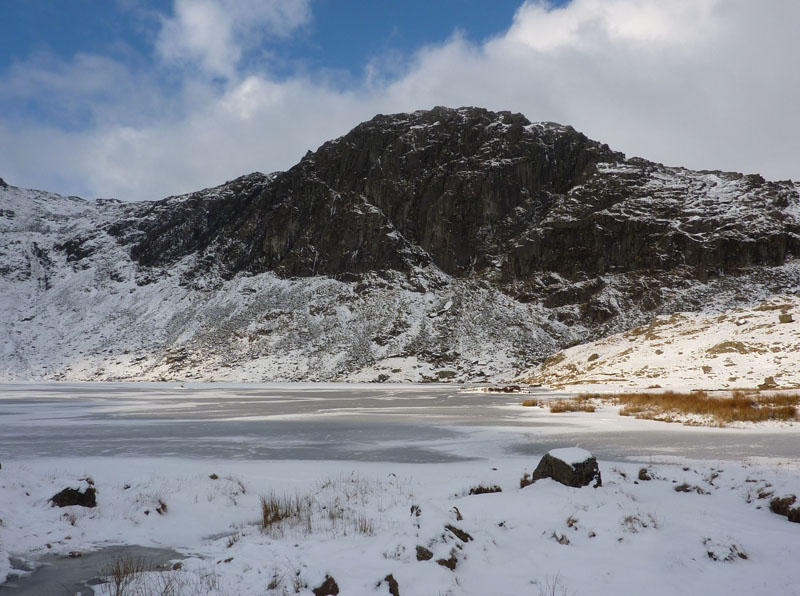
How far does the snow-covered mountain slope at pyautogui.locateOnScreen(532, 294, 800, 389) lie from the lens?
34.9 m

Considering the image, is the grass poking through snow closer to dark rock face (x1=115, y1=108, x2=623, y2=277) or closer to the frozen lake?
the frozen lake

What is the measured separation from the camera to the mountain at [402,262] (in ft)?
255

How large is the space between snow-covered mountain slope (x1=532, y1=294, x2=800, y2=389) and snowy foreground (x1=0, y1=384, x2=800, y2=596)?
28.6m

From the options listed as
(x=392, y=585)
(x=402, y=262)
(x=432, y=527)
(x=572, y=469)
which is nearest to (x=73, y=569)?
(x=392, y=585)

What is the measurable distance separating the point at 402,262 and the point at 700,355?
62.6 metres

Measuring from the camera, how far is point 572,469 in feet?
28.0

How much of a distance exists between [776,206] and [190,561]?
107 metres

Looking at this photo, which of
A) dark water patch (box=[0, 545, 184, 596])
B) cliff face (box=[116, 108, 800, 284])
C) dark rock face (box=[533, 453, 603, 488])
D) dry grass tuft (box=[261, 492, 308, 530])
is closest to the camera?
dark water patch (box=[0, 545, 184, 596])

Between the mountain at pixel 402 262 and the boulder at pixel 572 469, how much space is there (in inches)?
2313

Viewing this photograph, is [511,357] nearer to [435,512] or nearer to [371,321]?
[371,321]

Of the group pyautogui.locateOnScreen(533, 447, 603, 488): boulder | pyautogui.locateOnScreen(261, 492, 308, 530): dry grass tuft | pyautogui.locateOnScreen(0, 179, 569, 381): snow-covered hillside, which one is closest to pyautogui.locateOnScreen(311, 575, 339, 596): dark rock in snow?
pyautogui.locateOnScreen(261, 492, 308, 530): dry grass tuft

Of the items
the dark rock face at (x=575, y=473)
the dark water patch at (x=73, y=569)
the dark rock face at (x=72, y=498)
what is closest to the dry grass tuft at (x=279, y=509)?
the dark water patch at (x=73, y=569)

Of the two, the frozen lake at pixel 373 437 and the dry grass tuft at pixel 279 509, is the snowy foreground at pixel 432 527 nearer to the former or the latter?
the dry grass tuft at pixel 279 509

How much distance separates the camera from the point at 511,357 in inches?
2810
